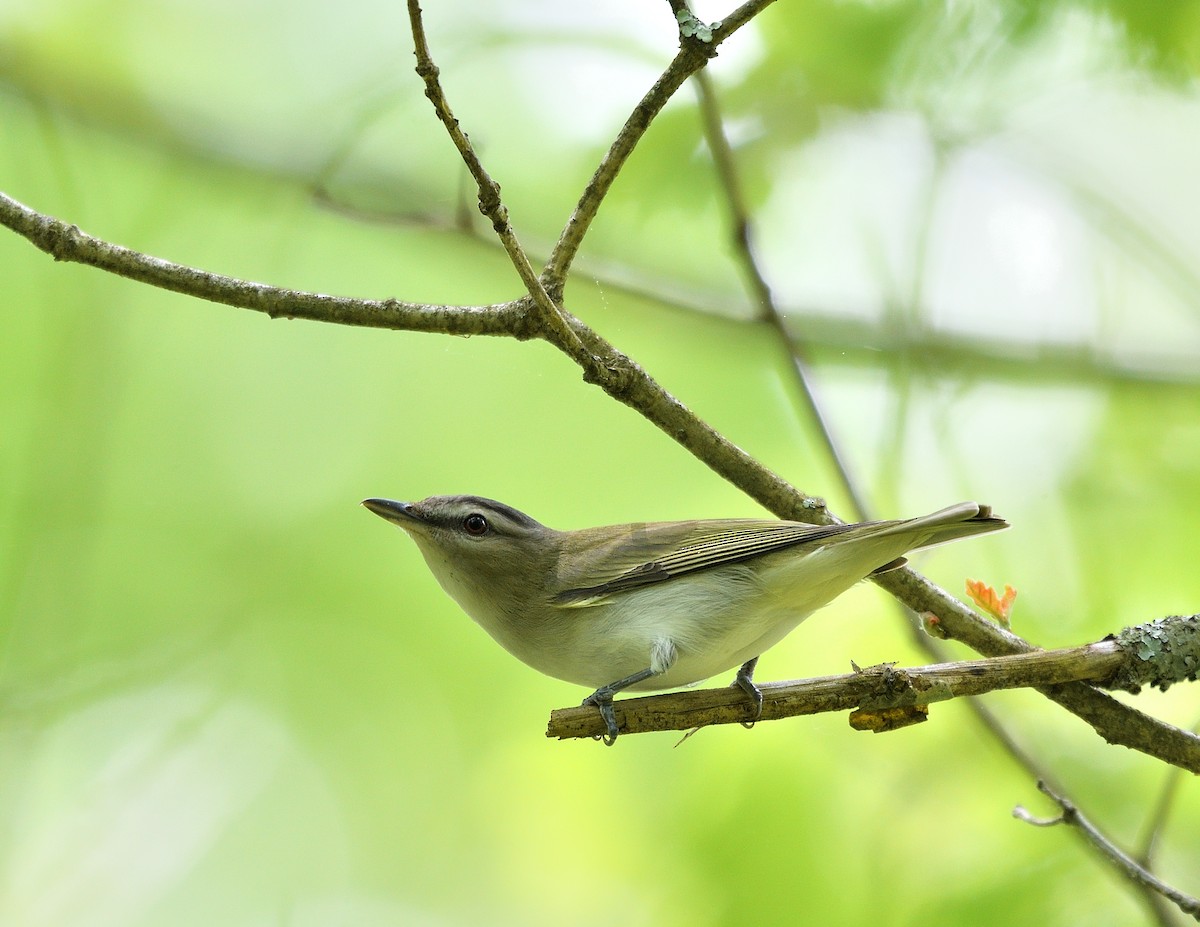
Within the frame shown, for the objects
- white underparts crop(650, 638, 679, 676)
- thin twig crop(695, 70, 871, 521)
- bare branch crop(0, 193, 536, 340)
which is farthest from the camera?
thin twig crop(695, 70, 871, 521)

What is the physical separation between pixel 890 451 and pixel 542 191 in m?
1.67

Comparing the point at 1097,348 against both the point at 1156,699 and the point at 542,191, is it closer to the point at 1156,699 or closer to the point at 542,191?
the point at 1156,699

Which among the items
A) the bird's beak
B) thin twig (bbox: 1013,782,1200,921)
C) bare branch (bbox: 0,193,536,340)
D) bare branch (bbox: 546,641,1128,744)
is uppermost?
bare branch (bbox: 0,193,536,340)

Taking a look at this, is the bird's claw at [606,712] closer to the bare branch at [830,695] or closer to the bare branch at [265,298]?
the bare branch at [830,695]

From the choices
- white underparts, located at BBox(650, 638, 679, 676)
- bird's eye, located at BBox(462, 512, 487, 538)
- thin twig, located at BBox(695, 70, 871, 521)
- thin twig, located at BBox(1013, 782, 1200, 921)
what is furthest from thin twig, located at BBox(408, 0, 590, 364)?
thin twig, located at BBox(1013, 782, 1200, 921)

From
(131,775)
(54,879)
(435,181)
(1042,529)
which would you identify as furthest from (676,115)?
(54,879)

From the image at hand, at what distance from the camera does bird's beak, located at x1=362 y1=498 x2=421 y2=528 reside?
2.50m

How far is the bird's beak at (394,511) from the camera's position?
2498mm

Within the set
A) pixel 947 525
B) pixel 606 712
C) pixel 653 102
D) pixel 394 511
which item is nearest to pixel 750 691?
pixel 606 712

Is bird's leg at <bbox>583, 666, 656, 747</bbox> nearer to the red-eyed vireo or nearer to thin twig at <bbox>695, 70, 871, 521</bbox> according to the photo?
the red-eyed vireo

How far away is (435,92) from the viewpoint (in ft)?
6.16

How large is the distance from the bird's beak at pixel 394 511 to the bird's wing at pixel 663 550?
1.35ft

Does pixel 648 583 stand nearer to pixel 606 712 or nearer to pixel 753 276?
pixel 606 712

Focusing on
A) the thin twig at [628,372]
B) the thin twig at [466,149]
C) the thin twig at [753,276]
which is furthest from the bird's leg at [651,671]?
the thin twig at [753,276]
